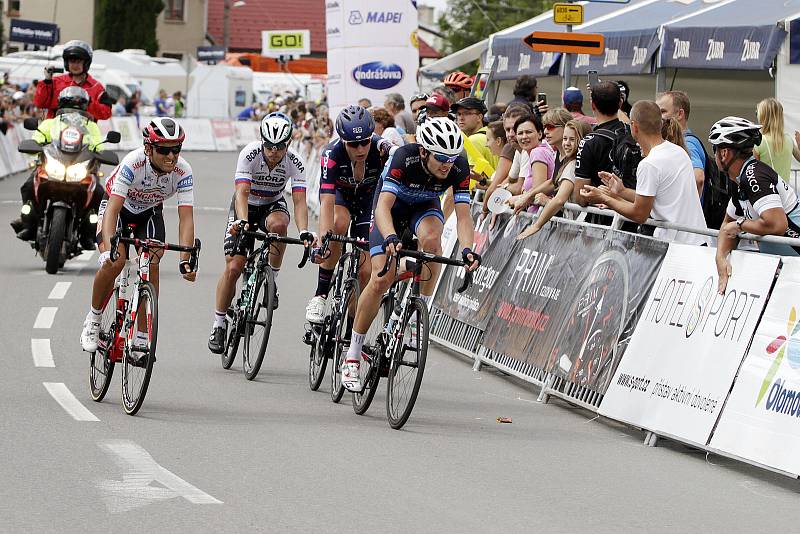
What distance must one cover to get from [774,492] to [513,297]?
420 centimetres

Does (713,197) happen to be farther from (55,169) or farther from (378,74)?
(378,74)

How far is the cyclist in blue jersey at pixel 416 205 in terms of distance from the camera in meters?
9.12

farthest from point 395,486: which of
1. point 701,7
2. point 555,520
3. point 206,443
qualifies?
point 701,7

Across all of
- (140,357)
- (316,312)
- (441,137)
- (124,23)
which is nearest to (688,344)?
(441,137)

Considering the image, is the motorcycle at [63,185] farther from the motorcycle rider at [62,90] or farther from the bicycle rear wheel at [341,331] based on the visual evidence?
the bicycle rear wheel at [341,331]

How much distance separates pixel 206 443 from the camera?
8.38 m

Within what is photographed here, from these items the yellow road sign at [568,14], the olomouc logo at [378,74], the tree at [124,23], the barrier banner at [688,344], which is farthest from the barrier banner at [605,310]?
the tree at [124,23]

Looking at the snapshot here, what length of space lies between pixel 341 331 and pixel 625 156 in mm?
2419

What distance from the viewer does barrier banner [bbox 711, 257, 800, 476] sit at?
7.89m

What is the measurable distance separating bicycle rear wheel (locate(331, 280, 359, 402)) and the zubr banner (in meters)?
14.5

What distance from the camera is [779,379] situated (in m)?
8.05

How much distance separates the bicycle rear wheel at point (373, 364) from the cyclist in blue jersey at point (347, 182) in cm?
71

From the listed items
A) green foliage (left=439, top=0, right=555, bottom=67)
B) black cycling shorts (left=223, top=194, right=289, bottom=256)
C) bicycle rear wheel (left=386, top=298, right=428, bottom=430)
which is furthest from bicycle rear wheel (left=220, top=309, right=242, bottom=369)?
green foliage (left=439, top=0, right=555, bottom=67)

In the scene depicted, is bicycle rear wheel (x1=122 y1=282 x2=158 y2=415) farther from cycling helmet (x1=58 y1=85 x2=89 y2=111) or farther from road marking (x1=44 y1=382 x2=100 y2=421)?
cycling helmet (x1=58 y1=85 x2=89 y2=111)
